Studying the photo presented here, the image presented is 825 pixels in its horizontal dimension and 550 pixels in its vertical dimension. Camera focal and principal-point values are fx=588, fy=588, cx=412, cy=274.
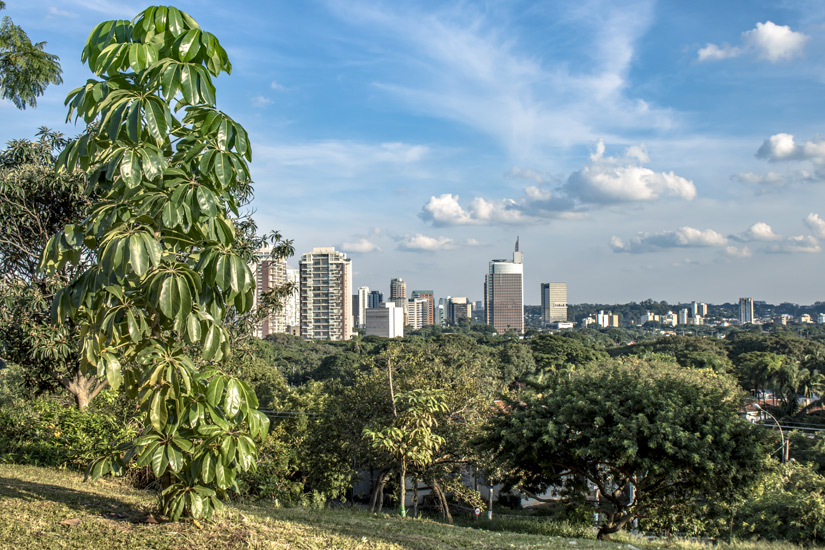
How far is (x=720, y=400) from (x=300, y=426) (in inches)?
360

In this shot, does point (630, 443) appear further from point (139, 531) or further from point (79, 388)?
point (79, 388)

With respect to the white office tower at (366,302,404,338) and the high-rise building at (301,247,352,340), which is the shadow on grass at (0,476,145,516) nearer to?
the high-rise building at (301,247,352,340)

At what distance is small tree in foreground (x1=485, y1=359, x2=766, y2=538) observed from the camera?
8.18 meters

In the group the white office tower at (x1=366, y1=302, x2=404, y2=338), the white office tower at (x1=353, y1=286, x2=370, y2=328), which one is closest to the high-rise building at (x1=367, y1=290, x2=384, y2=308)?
the white office tower at (x1=353, y1=286, x2=370, y2=328)

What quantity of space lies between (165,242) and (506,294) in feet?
556

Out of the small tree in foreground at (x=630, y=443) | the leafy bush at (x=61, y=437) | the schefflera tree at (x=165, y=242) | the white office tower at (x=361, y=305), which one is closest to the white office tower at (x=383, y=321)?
the white office tower at (x=361, y=305)

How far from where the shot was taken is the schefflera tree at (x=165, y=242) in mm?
2768

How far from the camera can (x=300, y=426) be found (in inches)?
555

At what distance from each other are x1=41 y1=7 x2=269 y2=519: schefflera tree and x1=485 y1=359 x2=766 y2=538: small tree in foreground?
6569mm

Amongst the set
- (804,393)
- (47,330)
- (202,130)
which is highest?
(202,130)

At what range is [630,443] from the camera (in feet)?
26.4

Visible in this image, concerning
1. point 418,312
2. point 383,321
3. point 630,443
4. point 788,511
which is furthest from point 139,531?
point 418,312

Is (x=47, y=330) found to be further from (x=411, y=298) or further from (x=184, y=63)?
(x=411, y=298)

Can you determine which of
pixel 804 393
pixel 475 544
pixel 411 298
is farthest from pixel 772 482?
pixel 411 298
